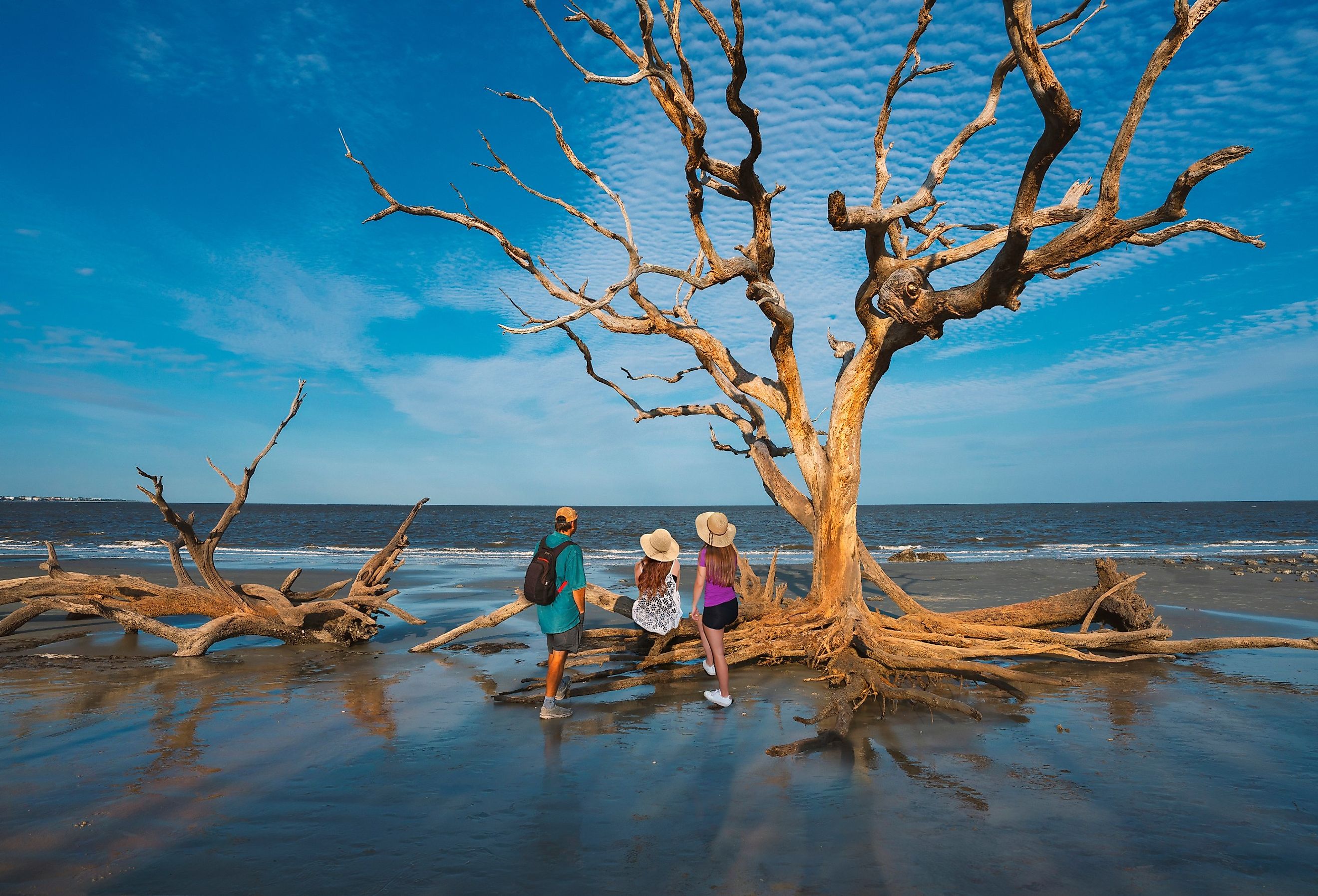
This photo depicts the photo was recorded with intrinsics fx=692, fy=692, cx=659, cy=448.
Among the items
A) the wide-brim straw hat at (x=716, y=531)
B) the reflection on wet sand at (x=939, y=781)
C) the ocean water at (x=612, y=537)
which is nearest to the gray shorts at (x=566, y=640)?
the wide-brim straw hat at (x=716, y=531)

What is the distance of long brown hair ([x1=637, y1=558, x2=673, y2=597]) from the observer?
765 cm

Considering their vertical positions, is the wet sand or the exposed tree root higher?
the exposed tree root

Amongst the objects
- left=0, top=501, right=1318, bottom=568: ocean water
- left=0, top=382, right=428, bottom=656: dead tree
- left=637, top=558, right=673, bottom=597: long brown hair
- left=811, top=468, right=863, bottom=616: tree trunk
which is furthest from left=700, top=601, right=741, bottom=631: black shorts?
left=0, top=501, right=1318, bottom=568: ocean water

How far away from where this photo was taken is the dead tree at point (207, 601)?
963cm

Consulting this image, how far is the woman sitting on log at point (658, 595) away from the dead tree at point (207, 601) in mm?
3744

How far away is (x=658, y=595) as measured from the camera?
7711 millimetres

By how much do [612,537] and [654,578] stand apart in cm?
4190

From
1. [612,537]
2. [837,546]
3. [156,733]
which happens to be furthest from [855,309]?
[612,537]

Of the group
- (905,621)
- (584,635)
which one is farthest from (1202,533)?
(584,635)

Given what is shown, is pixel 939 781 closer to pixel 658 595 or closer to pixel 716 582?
pixel 716 582

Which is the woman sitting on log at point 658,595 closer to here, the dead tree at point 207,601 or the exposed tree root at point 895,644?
the exposed tree root at point 895,644

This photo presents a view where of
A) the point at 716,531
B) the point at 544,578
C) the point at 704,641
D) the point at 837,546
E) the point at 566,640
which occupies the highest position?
the point at 716,531

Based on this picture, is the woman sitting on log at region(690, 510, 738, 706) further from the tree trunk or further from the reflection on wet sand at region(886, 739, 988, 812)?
the reflection on wet sand at region(886, 739, 988, 812)

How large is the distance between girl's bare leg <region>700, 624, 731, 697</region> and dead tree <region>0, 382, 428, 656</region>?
15.2 ft
